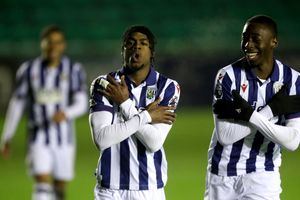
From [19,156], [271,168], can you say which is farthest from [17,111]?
[19,156]

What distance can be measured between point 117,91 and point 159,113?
0.32 meters

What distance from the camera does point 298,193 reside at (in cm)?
902

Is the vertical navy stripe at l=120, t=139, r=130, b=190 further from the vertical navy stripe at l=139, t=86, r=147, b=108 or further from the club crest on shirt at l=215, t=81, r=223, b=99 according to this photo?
the club crest on shirt at l=215, t=81, r=223, b=99

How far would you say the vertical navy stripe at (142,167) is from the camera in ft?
16.3

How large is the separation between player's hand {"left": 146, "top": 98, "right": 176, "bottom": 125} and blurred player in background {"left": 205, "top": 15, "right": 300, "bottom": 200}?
1.31 ft

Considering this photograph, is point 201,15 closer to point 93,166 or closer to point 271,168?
point 93,166

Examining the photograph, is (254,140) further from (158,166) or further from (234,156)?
(158,166)

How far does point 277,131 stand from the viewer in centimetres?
496

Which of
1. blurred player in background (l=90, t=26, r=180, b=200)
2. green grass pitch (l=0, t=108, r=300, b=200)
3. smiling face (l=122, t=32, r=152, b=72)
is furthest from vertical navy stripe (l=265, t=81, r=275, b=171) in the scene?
green grass pitch (l=0, t=108, r=300, b=200)

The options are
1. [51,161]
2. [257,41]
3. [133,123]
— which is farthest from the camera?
[51,161]

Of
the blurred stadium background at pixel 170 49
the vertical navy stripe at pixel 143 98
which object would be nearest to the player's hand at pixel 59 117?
the blurred stadium background at pixel 170 49

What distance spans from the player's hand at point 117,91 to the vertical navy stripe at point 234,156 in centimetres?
90

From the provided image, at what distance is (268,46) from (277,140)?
2.15 feet

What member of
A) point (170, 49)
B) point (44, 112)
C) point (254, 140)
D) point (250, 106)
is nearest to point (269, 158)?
point (254, 140)
